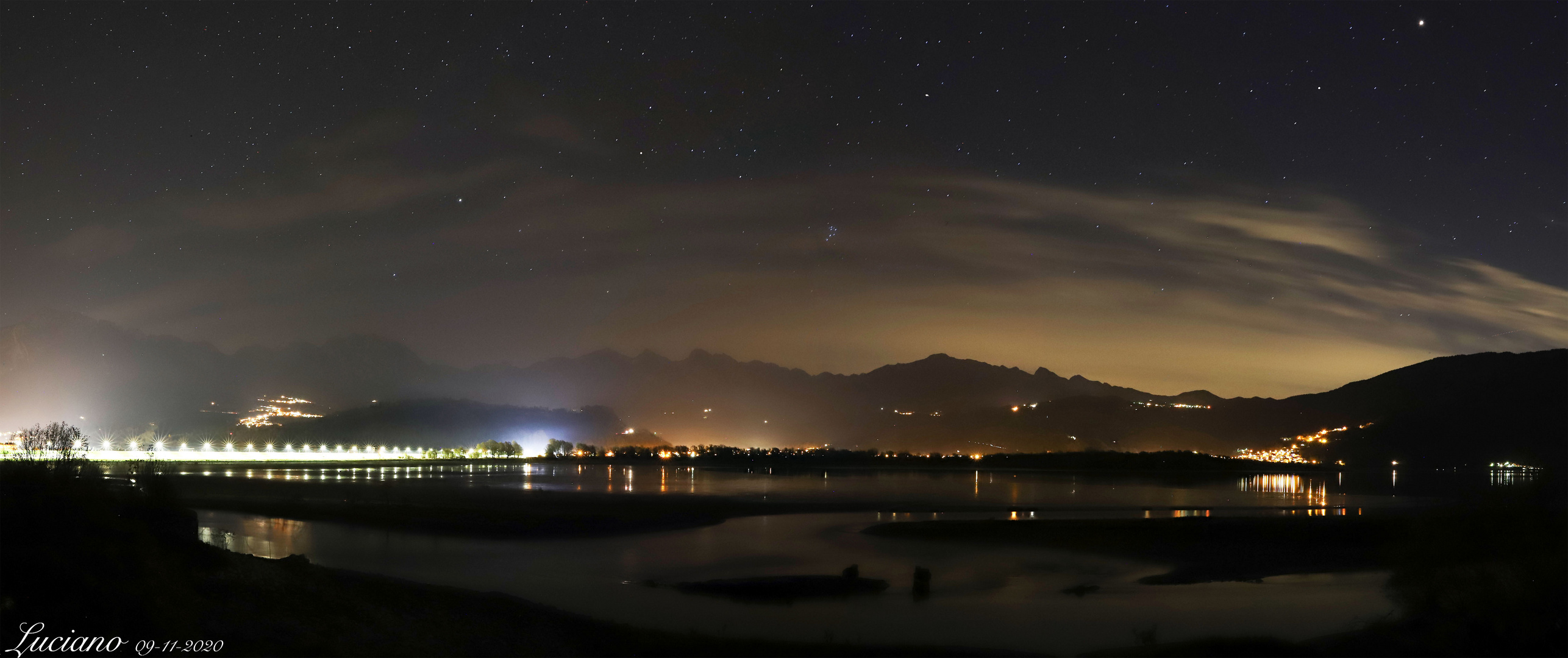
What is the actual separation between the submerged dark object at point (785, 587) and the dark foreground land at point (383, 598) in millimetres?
4780

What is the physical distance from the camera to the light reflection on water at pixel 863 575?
704 inches

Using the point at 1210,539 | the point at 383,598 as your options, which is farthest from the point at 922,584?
the point at 1210,539

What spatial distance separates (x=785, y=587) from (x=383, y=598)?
9.10 metres

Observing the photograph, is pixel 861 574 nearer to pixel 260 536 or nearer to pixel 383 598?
pixel 383 598

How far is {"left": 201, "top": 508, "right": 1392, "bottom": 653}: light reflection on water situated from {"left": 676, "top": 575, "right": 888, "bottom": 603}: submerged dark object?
1.80ft

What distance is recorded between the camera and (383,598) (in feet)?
53.1

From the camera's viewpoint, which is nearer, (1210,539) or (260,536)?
(260,536)

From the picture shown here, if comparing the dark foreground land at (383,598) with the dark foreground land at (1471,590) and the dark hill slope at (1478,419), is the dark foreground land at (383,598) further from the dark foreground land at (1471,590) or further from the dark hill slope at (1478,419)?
the dark hill slope at (1478,419)

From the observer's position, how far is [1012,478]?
3863 inches

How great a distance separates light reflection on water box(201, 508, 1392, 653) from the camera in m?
17.9

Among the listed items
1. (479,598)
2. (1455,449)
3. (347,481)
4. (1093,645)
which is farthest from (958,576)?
(1455,449)

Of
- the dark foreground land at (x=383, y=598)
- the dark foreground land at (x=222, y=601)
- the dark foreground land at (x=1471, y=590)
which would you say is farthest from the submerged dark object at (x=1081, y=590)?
the dark foreground land at (x=222, y=601)

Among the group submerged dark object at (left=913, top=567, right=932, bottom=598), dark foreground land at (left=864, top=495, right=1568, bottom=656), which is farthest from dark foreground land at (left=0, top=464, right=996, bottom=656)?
dark foreground land at (left=864, top=495, right=1568, bottom=656)

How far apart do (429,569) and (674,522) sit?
15481 millimetres
